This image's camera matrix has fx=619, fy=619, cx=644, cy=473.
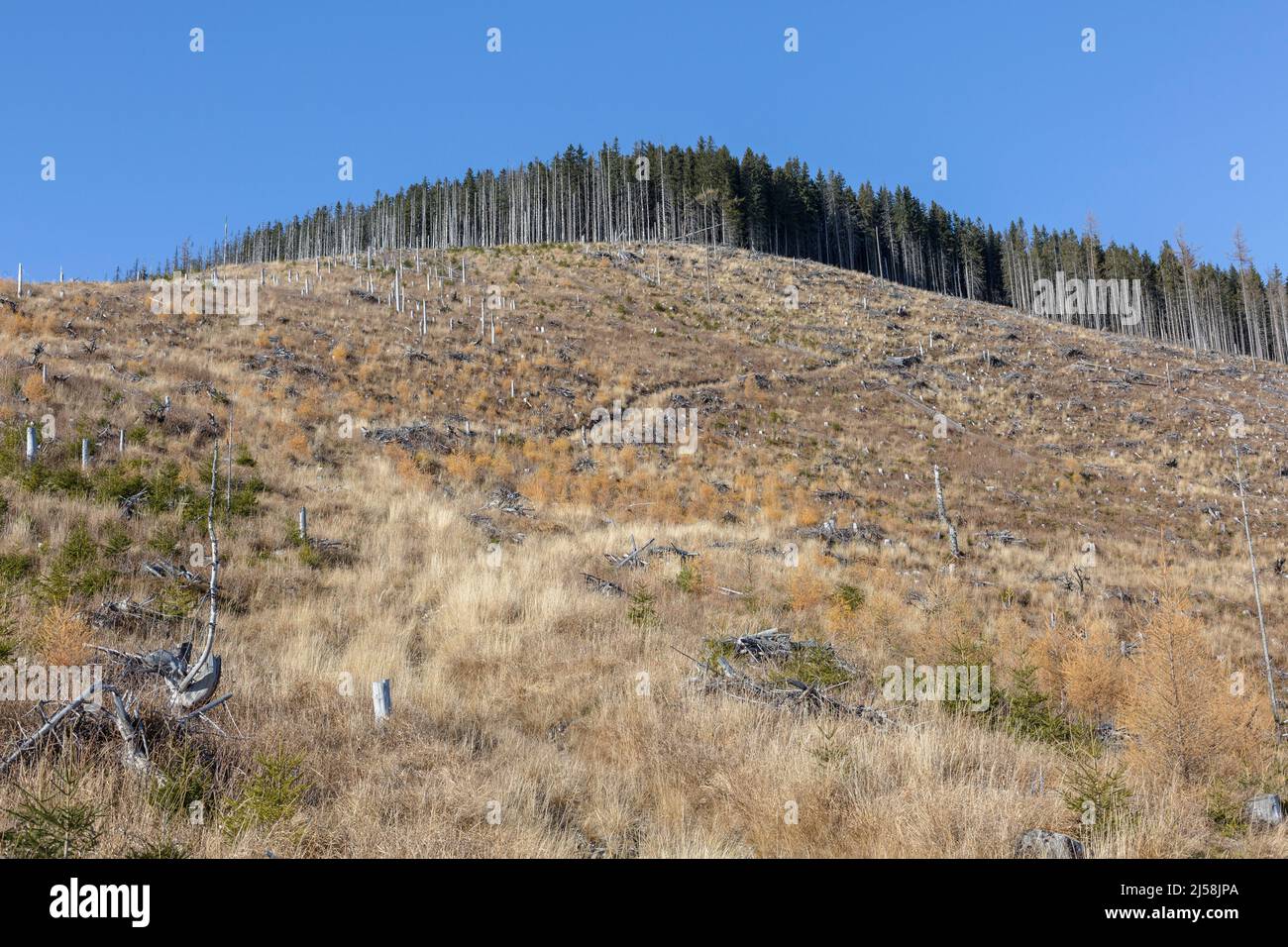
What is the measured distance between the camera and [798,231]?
8506 centimetres

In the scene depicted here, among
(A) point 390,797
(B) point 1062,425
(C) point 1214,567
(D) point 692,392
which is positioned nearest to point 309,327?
(D) point 692,392

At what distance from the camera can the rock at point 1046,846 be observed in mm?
3621

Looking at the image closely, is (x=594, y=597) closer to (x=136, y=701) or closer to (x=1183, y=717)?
(x=136, y=701)

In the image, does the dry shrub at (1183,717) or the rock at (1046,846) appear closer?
the rock at (1046,846)

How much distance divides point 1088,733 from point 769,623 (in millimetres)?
4435

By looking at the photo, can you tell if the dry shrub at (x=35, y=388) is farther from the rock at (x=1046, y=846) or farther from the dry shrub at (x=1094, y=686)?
the dry shrub at (x=1094, y=686)

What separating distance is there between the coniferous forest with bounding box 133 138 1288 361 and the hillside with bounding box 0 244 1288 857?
5163cm

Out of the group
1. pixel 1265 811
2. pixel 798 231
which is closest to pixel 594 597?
pixel 1265 811

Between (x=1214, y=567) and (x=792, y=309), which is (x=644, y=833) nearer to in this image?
(x=1214, y=567)

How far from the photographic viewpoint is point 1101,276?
83.1 metres

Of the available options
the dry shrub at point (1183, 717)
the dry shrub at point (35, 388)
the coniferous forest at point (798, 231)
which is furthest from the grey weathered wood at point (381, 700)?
the coniferous forest at point (798, 231)

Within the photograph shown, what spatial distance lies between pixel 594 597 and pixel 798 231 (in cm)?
8587

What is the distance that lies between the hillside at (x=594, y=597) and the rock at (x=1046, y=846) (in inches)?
8.9
